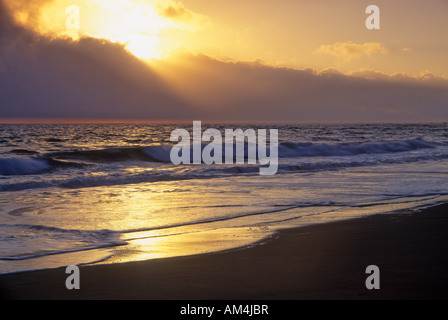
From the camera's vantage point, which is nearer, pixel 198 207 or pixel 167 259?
pixel 167 259

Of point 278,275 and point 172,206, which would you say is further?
point 172,206

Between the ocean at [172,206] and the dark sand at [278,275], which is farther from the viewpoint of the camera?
the ocean at [172,206]

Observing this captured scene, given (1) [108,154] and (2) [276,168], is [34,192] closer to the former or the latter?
(2) [276,168]

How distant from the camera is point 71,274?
468 cm

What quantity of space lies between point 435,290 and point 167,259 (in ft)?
8.54

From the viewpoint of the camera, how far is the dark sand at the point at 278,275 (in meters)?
4.05

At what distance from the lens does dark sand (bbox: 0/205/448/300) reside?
13.3 feet

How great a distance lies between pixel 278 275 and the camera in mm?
4559

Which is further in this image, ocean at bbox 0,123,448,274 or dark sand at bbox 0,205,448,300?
ocean at bbox 0,123,448,274

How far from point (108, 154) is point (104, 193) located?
40.8ft

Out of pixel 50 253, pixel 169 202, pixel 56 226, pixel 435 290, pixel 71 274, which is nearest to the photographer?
pixel 435 290

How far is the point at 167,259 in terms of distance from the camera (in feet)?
17.2

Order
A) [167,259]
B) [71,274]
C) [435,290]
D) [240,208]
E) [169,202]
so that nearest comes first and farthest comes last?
1. [435,290]
2. [71,274]
3. [167,259]
4. [240,208]
5. [169,202]

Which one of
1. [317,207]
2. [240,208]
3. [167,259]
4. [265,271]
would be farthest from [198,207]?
[265,271]
